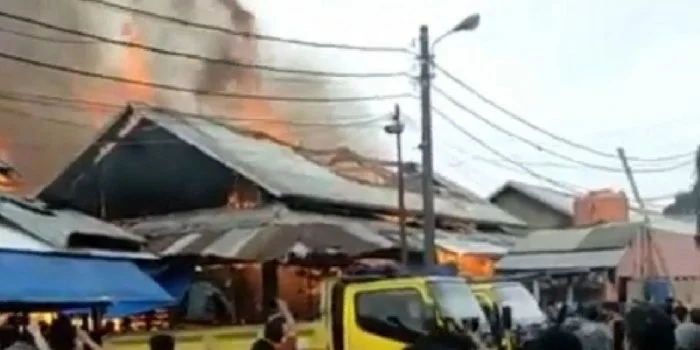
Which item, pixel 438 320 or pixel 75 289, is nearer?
pixel 438 320

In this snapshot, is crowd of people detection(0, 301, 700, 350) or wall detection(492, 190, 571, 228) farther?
wall detection(492, 190, 571, 228)

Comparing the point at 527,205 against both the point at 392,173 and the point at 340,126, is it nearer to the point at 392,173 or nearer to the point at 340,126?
the point at 340,126

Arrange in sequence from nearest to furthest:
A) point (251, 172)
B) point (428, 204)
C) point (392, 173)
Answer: point (428, 204) < point (251, 172) < point (392, 173)

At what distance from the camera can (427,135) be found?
979 inches

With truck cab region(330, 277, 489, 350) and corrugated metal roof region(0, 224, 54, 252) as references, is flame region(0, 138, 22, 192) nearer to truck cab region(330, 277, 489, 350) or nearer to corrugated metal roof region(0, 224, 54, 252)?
corrugated metal roof region(0, 224, 54, 252)

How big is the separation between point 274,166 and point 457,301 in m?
16.9

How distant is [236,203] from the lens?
30.3 meters

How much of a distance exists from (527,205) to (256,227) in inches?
982

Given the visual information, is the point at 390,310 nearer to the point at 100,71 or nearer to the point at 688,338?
the point at 688,338

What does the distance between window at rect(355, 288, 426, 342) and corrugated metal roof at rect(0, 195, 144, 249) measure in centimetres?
645

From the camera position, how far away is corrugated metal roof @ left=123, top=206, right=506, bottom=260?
24.6 meters

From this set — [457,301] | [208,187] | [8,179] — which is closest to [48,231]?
[8,179]

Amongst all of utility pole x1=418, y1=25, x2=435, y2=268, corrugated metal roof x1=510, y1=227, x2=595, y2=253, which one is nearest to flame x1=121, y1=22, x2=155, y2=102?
corrugated metal roof x1=510, y1=227, x2=595, y2=253

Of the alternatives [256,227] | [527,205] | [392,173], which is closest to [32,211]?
[256,227]
